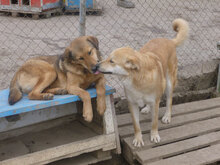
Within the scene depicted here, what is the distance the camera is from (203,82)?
4.89 meters


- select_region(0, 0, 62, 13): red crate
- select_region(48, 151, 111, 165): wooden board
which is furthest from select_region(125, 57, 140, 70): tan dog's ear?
select_region(0, 0, 62, 13): red crate

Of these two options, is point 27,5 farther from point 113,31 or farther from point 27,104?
point 27,104

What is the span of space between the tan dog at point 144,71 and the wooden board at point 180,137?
0.14m

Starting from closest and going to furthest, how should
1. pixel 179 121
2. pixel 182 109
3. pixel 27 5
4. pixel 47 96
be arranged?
pixel 47 96 < pixel 179 121 < pixel 182 109 < pixel 27 5

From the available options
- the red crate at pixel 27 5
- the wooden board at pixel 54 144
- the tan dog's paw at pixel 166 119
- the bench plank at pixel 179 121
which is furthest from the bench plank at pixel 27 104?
the red crate at pixel 27 5

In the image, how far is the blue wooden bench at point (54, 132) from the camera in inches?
113

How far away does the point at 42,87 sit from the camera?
309cm

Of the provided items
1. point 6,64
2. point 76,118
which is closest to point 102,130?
point 76,118

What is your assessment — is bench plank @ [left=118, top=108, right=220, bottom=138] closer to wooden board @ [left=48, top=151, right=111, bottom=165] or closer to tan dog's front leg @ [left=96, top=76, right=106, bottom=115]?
wooden board @ [left=48, top=151, right=111, bottom=165]

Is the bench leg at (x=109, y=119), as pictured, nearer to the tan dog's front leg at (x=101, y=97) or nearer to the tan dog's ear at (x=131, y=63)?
the tan dog's front leg at (x=101, y=97)

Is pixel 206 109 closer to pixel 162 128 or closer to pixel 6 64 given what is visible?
pixel 162 128

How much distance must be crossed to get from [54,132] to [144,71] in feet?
4.93

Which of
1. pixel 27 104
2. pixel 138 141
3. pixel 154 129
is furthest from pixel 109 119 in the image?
pixel 27 104

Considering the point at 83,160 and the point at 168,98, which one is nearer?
the point at 83,160
